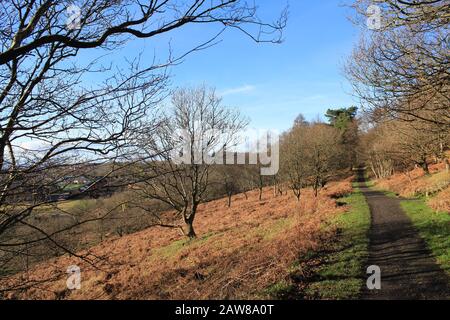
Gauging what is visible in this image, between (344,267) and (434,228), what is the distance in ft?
18.1

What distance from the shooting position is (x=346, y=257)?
28.1 feet

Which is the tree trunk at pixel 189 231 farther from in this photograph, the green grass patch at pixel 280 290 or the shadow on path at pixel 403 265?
the green grass patch at pixel 280 290

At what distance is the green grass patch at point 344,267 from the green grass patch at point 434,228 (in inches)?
67.9

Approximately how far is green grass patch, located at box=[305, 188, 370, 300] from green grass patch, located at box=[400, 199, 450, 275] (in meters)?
1.72

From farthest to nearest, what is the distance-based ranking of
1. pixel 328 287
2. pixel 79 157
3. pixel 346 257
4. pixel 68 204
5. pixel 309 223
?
1. pixel 309 223
2. pixel 346 257
3. pixel 328 287
4. pixel 68 204
5. pixel 79 157

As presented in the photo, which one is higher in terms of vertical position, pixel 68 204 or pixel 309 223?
pixel 68 204

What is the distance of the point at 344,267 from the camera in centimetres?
775

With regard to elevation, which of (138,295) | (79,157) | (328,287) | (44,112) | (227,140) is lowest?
(138,295)

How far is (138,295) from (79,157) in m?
7.74

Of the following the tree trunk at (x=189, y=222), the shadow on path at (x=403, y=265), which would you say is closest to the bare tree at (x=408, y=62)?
the shadow on path at (x=403, y=265)

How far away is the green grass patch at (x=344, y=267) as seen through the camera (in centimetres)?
627

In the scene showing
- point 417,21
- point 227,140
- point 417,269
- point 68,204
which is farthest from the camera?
point 227,140
